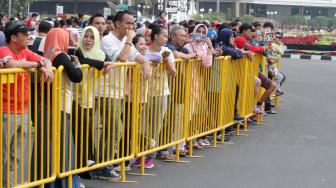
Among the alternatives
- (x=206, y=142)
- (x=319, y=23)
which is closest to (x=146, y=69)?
(x=206, y=142)

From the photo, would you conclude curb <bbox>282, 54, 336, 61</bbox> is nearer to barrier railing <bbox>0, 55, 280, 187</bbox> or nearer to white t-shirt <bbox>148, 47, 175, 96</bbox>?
barrier railing <bbox>0, 55, 280, 187</bbox>

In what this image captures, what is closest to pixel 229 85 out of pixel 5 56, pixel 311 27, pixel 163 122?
pixel 163 122

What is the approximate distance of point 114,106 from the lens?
23.9ft

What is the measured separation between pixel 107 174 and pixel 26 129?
1.96m

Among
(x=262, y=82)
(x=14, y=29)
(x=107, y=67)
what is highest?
(x=14, y=29)

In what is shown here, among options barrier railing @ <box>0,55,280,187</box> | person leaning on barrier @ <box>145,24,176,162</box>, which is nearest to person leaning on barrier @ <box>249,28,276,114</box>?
barrier railing @ <box>0,55,280,187</box>

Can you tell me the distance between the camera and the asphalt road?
25.4 ft

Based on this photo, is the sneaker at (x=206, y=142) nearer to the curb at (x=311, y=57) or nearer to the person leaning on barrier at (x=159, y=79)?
the person leaning on barrier at (x=159, y=79)

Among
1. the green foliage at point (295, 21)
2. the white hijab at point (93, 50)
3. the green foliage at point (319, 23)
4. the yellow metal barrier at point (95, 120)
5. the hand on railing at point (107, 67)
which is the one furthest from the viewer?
the green foliage at point (295, 21)

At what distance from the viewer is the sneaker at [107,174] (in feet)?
25.4

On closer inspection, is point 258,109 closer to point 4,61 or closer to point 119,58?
point 119,58

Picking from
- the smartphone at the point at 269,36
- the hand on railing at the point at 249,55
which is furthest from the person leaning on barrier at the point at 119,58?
the smartphone at the point at 269,36

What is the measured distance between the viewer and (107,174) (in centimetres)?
774

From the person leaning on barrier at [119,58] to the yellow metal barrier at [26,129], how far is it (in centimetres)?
101
